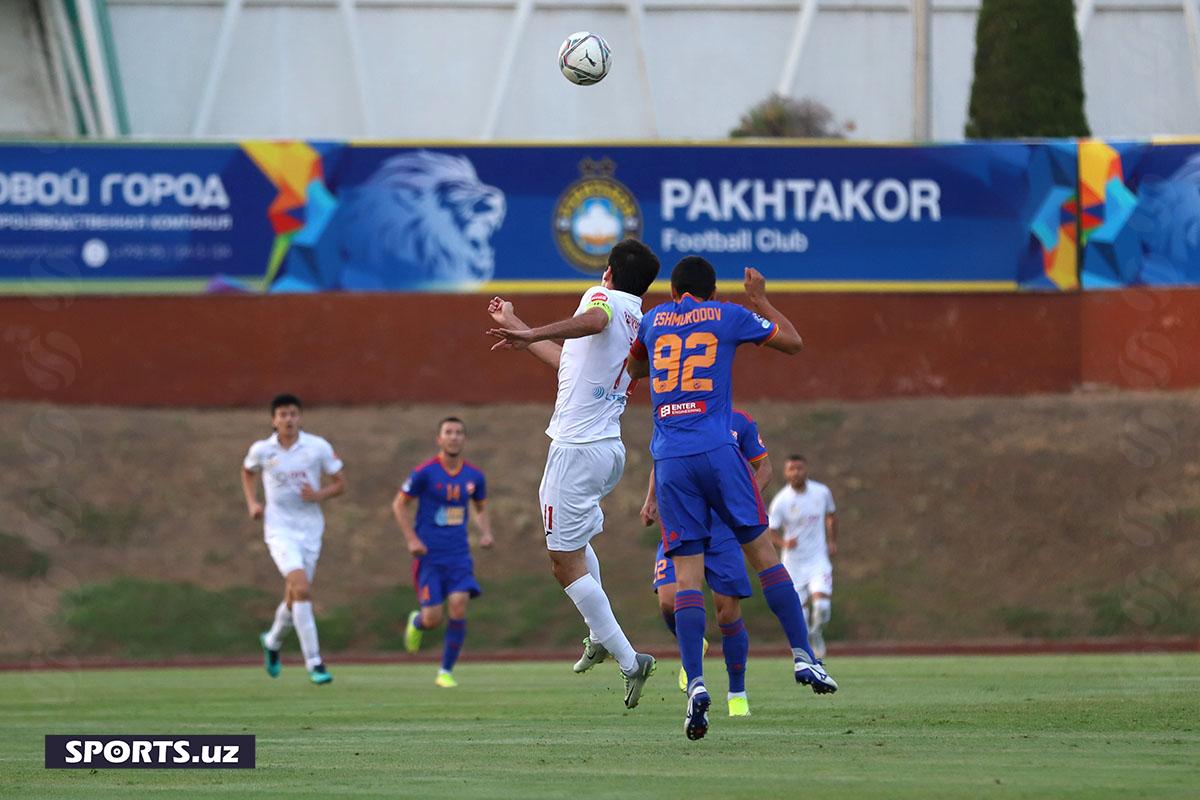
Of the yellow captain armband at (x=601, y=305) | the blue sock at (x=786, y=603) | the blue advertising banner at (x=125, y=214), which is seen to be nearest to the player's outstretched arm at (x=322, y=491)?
the yellow captain armband at (x=601, y=305)

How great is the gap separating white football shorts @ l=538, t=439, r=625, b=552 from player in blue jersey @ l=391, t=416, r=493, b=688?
22.8 feet

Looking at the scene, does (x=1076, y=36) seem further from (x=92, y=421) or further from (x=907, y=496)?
(x=92, y=421)

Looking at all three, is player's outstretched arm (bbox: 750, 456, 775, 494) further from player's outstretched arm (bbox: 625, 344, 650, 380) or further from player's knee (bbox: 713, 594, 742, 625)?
player's outstretched arm (bbox: 625, 344, 650, 380)

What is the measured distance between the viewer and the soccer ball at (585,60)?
50.7 ft

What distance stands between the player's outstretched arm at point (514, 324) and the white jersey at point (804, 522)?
430 inches

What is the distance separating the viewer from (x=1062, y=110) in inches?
1213

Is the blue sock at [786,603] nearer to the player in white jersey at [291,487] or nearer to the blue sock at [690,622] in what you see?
the blue sock at [690,622]

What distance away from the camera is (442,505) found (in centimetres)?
1880

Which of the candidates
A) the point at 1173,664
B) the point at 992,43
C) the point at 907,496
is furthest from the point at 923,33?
the point at 1173,664

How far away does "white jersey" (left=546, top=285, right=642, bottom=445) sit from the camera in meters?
11.5

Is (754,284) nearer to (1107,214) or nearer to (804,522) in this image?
(804,522)

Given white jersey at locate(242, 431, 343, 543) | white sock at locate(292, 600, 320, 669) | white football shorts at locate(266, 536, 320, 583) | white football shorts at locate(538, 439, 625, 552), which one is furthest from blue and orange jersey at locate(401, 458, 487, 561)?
white football shorts at locate(538, 439, 625, 552)

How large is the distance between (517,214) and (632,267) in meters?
17.7

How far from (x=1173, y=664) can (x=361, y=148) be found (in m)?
15.0
